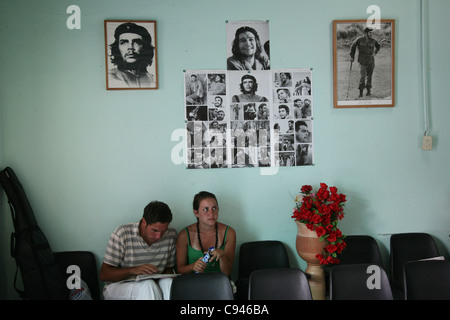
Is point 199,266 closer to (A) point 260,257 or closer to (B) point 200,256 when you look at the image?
→ (B) point 200,256

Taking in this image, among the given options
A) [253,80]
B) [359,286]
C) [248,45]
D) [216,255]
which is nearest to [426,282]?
[359,286]

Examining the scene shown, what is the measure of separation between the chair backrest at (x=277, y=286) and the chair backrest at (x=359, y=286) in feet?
0.68

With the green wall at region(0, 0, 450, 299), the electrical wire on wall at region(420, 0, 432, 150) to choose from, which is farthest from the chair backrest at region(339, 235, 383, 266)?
the electrical wire on wall at region(420, 0, 432, 150)

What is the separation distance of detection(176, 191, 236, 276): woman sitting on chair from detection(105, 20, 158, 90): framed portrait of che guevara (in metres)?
1.19

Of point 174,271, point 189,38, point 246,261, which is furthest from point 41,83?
point 246,261

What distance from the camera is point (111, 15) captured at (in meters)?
3.37

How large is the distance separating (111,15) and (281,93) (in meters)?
1.71

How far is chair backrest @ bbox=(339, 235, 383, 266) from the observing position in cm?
344

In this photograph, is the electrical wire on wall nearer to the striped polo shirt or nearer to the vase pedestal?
the vase pedestal

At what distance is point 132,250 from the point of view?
3.06m

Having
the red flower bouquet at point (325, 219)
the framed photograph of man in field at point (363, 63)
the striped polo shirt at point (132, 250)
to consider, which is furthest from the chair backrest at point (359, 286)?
the framed photograph of man in field at point (363, 63)

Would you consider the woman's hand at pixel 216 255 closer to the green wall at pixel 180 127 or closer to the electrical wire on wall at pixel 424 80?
the green wall at pixel 180 127

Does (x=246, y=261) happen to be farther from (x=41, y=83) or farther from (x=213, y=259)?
(x=41, y=83)

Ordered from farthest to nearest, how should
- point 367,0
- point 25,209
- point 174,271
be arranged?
1. point 367,0
2. point 174,271
3. point 25,209
